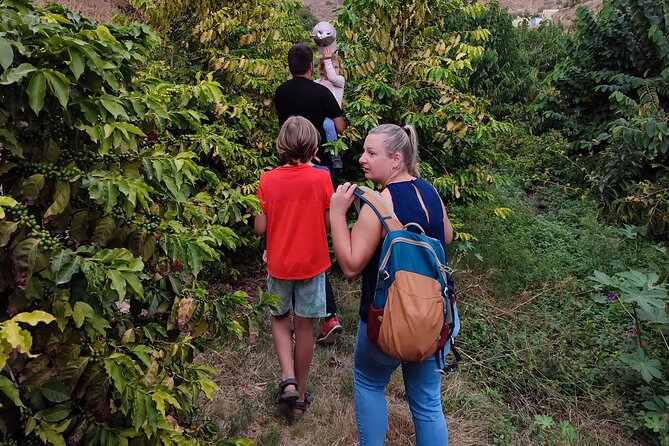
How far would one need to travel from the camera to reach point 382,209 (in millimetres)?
2514

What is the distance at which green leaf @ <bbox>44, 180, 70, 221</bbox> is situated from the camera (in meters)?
1.68

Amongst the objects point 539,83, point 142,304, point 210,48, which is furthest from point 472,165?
point 539,83

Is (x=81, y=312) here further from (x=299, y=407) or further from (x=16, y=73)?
(x=299, y=407)

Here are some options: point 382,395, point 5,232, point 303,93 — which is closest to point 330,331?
point 382,395

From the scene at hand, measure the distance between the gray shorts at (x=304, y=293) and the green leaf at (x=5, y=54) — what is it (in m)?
2.21

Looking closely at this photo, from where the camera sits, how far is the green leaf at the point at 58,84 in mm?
1489

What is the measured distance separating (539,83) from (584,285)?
25.7 ft

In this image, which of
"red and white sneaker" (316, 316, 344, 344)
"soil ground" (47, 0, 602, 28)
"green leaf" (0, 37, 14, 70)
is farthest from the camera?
"soil ground" (47, 0, 602, 28)

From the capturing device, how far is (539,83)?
488 inches

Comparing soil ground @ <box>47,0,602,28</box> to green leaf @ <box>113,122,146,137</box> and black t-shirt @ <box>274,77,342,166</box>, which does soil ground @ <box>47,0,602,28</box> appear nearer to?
black t-shirt @ <box>274,77,342,166</box>

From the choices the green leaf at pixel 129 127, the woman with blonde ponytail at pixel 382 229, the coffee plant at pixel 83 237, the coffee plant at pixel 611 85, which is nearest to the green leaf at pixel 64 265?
the coffee plant at pixel 83 237

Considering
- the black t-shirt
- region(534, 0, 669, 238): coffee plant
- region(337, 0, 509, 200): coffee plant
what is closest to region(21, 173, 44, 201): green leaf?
the black t-shirt

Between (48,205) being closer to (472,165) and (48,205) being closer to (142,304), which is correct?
(142,304)

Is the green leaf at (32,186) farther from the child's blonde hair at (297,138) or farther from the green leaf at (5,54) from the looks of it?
the child's blonde hair at (297,138)
